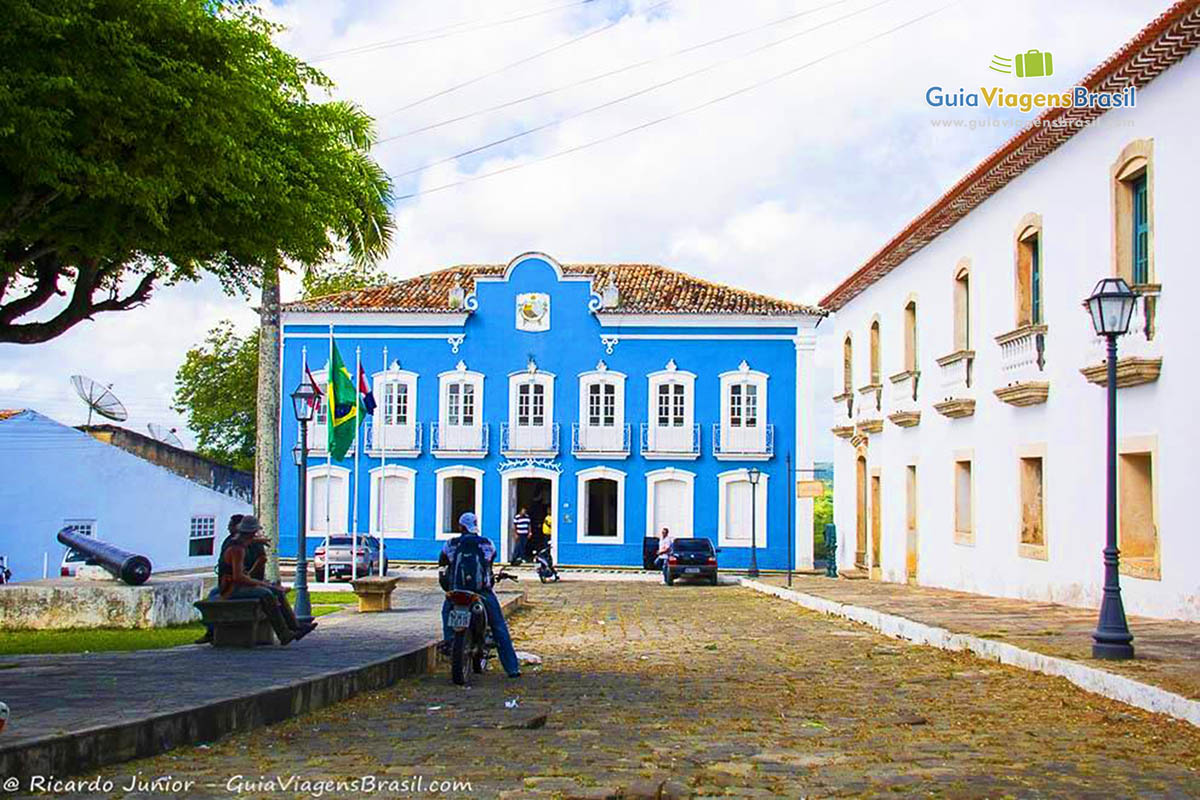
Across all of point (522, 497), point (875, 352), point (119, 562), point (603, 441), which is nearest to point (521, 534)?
point (522, 497)

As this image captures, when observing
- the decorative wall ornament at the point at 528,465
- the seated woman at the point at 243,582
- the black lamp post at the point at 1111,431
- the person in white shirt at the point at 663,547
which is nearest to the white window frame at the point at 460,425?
the decorative wall ornament at the point at 528,465

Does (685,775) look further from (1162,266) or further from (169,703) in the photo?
(1162,266)

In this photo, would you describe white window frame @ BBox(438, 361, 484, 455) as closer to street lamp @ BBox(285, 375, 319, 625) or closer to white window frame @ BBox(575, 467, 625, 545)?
white window frame @ BBox(575, 467, 625, 545)

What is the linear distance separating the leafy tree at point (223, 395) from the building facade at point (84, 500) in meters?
10.3

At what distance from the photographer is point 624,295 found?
42625mm

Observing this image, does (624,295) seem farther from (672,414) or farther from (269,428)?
(269,428)

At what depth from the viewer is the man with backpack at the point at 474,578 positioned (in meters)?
12.1

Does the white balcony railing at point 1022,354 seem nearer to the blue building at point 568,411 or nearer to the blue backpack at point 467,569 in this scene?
the blue backpack at point 467,569

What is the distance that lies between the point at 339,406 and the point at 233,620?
1219 centimetres

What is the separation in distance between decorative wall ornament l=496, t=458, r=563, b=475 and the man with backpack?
95.7ft

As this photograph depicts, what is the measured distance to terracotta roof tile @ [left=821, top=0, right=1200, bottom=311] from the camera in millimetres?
14320

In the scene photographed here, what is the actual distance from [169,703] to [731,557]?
32935 millimetres

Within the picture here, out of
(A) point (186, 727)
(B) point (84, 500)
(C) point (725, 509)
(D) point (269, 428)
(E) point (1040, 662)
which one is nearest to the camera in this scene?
(A) point (186, 727)

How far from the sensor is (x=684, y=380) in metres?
41.6
